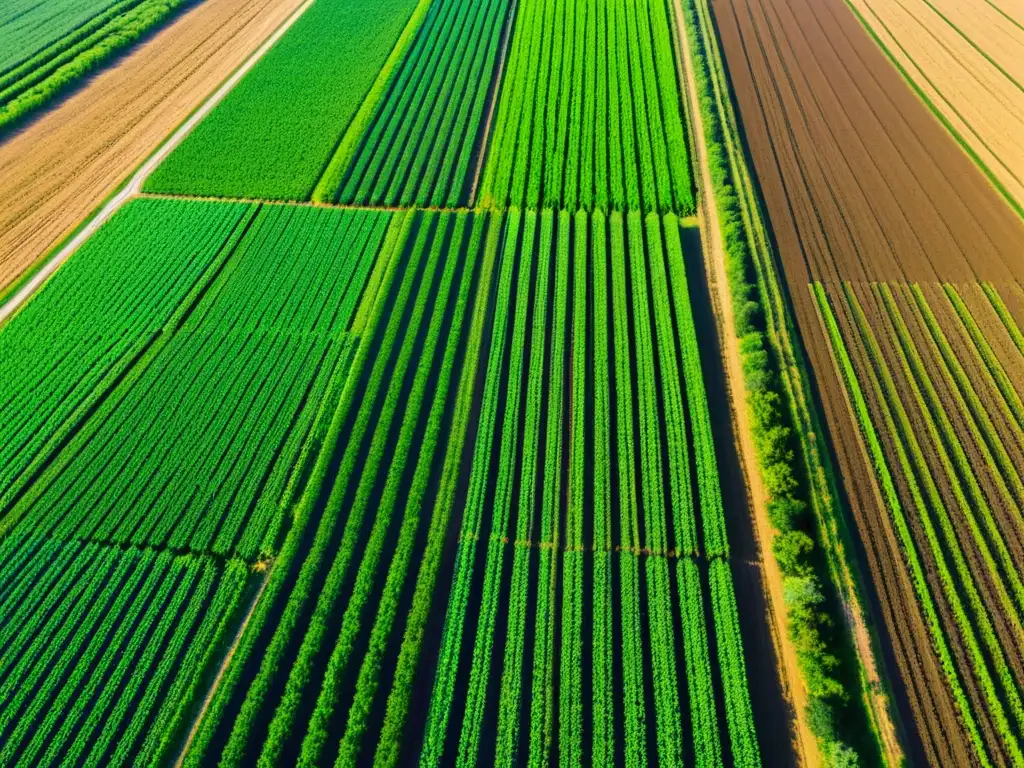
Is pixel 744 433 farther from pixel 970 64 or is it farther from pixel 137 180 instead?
pixel 970 64

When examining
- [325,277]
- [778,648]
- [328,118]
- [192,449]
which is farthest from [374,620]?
[328,118]

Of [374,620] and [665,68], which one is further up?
[665,68]

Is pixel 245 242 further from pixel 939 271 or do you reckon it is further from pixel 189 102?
pixel 939 271

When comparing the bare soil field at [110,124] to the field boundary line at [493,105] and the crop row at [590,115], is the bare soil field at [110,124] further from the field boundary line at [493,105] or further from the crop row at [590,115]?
the crop row at [590,115]

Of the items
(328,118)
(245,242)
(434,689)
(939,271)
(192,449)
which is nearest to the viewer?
(434,689)

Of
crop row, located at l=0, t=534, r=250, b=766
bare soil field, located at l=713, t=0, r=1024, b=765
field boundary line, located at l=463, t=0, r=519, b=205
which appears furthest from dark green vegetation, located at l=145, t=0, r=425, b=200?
bare soil field, located at l=713, t=0, r=1024, b=765

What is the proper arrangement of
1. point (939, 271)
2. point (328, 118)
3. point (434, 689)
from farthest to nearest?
point (328, 118) → point (939, 271) → point (434, 689)

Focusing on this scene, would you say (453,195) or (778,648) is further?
(453,195)
